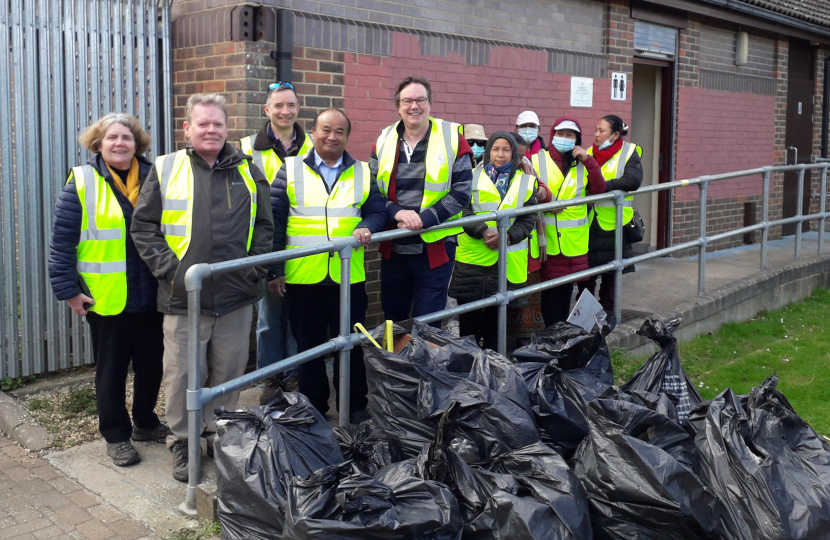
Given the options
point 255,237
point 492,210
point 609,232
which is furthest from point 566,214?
point 255,237

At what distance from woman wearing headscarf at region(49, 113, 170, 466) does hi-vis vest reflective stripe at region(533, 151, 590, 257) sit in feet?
8.57

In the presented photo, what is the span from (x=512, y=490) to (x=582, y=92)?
5.68 meters

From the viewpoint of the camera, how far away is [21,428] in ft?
13.9

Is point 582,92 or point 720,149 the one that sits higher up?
point 582,92

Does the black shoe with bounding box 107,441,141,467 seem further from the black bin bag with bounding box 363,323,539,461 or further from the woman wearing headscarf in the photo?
the black bin bag with bounding box 363,323,539,461

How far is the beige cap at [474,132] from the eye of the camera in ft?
20.0

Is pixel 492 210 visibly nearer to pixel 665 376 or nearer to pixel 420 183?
pixel 420 183

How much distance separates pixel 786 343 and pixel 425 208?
362 cm

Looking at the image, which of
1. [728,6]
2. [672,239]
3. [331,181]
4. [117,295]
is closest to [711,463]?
[331,181]

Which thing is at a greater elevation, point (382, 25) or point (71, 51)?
point (382, 25)

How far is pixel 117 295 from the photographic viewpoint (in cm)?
386

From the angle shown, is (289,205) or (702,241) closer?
(289,205)

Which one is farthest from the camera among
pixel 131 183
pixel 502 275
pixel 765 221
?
pixel 765 221

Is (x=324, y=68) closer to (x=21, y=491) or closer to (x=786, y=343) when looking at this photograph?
(x=21, y=491)
